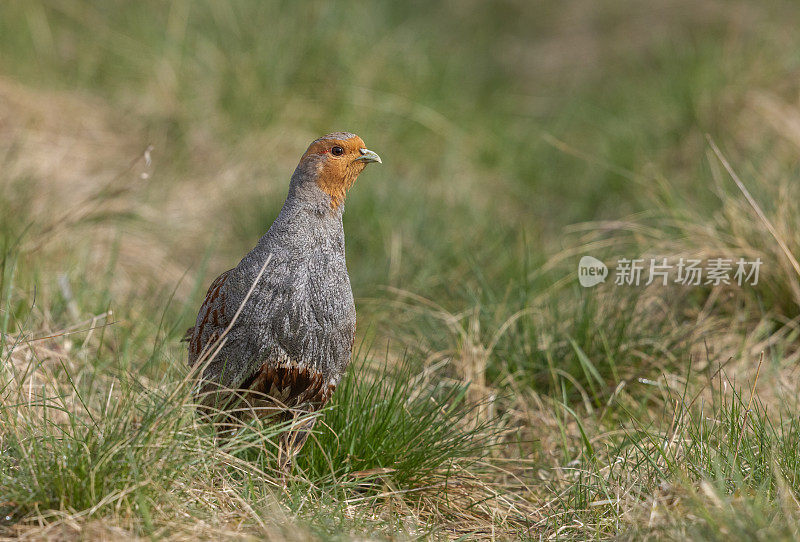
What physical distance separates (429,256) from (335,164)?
7.32 feet

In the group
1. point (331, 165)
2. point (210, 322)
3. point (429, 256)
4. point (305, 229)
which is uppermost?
point (331, 165)

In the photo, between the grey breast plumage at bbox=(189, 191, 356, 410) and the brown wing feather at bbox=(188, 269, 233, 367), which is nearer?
the grey breast plumage at bbox=(189, 191, 356, 410)

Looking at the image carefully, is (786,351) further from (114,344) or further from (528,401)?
(114,344)

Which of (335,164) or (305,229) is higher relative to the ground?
(335,164)

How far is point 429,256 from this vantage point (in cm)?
505

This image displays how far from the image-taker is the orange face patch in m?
2.86

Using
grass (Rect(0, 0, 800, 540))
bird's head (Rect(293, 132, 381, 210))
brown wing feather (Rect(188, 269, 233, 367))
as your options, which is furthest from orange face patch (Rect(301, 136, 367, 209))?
grass (Rect(0, 0, 800, 540))

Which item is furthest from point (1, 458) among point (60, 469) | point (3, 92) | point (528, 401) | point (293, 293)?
point (3, 92)

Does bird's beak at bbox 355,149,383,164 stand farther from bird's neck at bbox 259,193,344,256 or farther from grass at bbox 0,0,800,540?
grass at bbox 0,0,800,540

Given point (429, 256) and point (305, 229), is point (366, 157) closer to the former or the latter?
point (305, 229)

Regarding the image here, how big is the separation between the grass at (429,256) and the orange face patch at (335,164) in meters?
0.73

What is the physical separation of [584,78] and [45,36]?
4787 millimetres

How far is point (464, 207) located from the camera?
19.7 feet

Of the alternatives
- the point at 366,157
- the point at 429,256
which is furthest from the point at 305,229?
the point at 429,256
